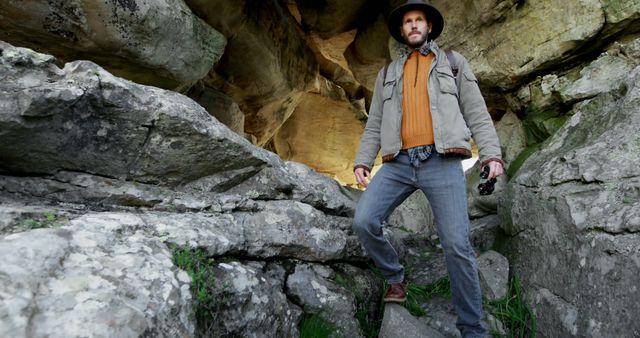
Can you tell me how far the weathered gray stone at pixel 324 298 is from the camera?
4.27 metres

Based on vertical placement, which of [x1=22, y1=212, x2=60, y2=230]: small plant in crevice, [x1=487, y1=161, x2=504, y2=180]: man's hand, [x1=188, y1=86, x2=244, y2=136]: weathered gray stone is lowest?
[x1=22, y1=212, x2=60, y2=230]: small plant in crevice

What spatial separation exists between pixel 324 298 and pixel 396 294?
2.83 feet

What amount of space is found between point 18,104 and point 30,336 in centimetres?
225

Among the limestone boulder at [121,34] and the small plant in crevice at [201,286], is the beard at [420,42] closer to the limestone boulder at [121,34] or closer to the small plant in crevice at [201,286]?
the small plant in crevice at [201,286]

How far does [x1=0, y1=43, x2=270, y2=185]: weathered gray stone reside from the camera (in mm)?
3650

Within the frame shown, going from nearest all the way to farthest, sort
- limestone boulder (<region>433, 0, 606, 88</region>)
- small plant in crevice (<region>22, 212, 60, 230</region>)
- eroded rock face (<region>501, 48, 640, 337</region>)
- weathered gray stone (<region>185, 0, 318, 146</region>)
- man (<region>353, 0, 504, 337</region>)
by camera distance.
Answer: small plant in crevice (<region>22, 212, 60, 230</region>) < eroded rock face (<region>501, 48, 640, 337</region>) < man (<region>353, 0, 504, 337</region>) < limestone boulder (<region>433, 0, 606, 88</region>) < weathered gray stone (<region>185, 0, 318, 146</region>)

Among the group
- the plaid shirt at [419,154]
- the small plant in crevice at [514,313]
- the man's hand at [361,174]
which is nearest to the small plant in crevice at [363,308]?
the man's hand at [361,174]

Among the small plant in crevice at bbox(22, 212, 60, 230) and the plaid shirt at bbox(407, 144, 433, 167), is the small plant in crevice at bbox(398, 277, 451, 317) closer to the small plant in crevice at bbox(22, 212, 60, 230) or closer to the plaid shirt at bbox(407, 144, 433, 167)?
the plaid shirt at bbox(407, 144, 433, 167)

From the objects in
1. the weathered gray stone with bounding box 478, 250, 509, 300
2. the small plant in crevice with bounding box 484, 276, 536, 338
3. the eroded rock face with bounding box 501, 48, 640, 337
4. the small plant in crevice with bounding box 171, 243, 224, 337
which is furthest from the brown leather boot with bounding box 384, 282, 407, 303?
the small plant in crevice with bounding box 171, 243, 224, 337

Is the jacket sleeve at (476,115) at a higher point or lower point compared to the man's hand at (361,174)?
higher

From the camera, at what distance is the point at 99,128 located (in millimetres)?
4168

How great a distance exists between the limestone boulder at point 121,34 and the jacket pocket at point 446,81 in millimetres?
5515

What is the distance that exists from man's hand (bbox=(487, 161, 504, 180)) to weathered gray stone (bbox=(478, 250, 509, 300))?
1688mm

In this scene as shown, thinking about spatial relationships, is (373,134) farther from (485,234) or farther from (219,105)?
(219,105)
